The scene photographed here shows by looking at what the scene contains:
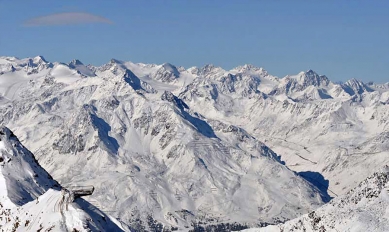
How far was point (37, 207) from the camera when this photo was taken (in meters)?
93.9

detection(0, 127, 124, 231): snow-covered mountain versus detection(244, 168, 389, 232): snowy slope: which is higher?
detection(0, 127, 124, 231): snow-covered mountain

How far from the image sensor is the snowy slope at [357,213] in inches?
4756

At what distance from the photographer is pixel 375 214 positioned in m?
122

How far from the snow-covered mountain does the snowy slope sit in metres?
45.7

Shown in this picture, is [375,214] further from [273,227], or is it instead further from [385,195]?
[273,227]

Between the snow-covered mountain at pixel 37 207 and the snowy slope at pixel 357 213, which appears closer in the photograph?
the snow-covered mountain at pixel 37 207

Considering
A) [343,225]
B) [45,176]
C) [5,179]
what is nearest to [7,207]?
[5,179]

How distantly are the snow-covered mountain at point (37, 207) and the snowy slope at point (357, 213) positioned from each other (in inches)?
1801

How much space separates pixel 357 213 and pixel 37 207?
59.5 metres

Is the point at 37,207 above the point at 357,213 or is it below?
above

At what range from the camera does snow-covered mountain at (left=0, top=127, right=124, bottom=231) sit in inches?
3297

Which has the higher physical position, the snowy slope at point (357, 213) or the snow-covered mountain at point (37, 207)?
the snow-covered mountain at point (37, 207)

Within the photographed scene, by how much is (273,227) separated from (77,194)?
7400cm

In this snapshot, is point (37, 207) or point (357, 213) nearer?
point (37, 207)
